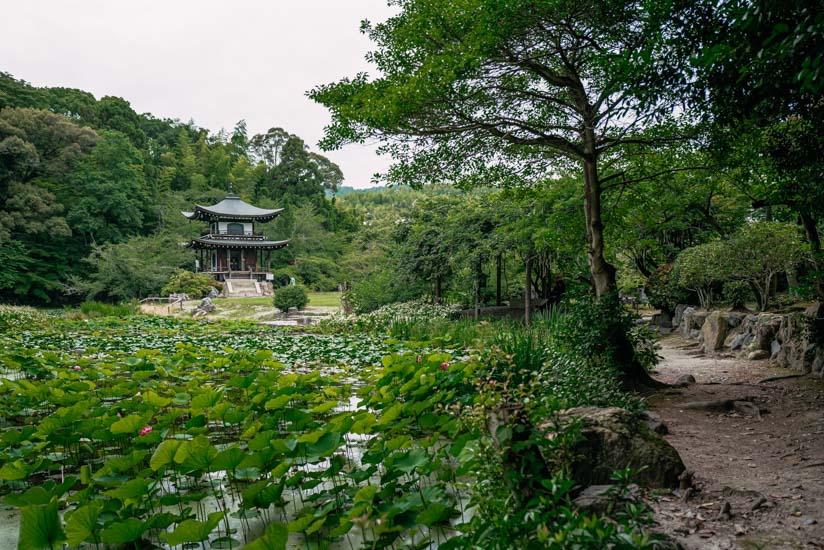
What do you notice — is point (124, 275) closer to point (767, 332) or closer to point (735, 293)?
point (735, 293)

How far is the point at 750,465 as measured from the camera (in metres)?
3.20

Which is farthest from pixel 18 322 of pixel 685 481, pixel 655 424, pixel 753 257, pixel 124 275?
pixel 753 257

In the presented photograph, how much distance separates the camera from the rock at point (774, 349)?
22.8 ft

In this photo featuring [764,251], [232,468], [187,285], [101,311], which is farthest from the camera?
[187,285]

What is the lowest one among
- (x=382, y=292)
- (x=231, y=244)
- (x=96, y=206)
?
(x=382, y=292)

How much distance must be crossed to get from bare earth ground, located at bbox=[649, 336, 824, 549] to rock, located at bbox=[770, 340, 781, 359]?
0.83 m

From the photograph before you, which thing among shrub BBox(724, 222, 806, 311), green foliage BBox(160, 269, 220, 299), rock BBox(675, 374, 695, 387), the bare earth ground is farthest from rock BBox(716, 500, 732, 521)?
green foliage BBox(160, 269, 220, 299)

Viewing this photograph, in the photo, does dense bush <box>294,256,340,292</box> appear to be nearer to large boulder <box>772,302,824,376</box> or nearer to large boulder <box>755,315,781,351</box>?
large boulder <box>755,315,781,351</box>

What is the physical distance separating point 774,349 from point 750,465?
493cm

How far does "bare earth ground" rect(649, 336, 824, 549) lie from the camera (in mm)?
2160

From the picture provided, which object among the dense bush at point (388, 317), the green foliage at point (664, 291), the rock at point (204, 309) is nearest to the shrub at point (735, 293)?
the green foliage at point (664, 291)

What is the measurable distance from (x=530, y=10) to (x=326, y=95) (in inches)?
94.4

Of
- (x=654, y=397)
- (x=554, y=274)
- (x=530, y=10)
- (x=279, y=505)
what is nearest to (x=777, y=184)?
(x=654, y=397)

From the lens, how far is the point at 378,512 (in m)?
2.08
